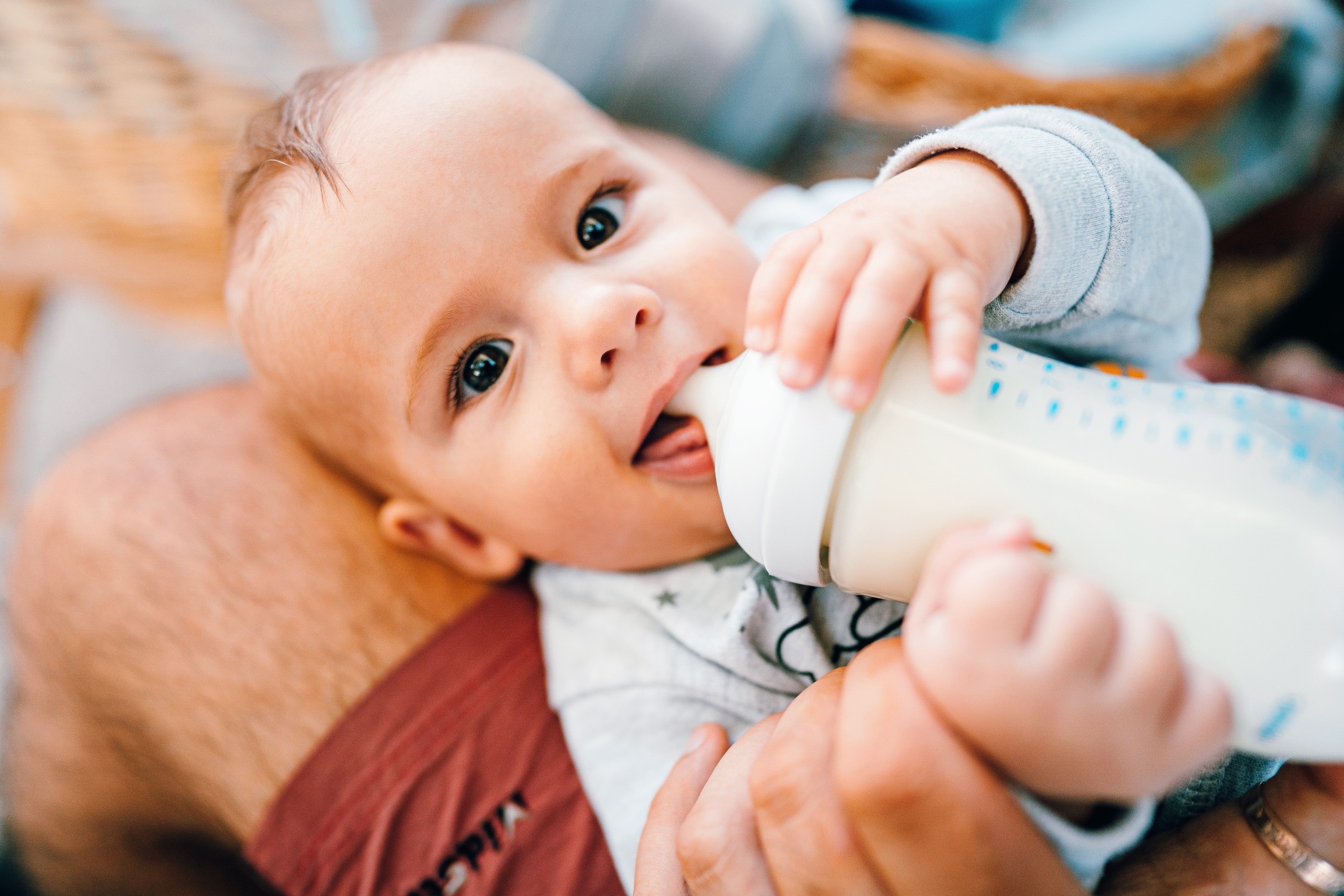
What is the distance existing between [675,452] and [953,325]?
0.31 m

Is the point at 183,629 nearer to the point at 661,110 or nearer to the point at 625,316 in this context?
the point at 625,316

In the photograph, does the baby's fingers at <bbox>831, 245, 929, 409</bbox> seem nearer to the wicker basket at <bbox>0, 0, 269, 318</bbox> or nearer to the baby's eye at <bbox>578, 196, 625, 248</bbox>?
the baby's eye at <bbox>578, 196, 625, 248</bbox>

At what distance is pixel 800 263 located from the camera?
1.85 ft

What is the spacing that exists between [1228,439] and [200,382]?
185cm

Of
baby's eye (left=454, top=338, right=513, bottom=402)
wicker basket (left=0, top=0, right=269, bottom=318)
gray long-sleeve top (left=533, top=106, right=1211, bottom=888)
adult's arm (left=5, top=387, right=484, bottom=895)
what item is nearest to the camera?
gray long-sleeve top (left=533, top=106, right=1211, bottom=888)

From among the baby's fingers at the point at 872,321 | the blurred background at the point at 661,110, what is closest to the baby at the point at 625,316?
the baby's fingers at the point at 872,321

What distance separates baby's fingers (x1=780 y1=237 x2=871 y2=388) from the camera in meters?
0.51

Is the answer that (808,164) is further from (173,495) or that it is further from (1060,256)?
(173,495)

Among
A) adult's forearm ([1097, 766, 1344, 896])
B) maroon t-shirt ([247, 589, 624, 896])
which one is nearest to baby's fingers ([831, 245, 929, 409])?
adult's forearm ([1097, 766, 1344, 896])

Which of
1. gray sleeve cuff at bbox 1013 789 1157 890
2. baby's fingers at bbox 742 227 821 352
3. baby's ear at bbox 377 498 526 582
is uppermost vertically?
baby's fingers at bbox 742 227 821 352

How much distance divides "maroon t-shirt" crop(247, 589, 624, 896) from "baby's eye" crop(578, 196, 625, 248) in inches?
19.2

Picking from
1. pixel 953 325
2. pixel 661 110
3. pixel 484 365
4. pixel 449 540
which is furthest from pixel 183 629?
pixel 661 110

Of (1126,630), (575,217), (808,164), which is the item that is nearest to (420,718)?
(575,217)

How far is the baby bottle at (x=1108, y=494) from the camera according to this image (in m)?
0.46
